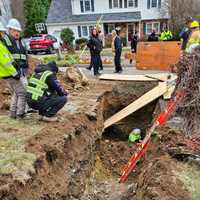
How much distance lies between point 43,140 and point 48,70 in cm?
142

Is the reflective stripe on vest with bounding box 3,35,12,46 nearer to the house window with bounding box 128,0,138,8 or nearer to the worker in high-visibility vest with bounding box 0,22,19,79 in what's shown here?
the worker in high-visibility vest with bounding box 0,22,19,79

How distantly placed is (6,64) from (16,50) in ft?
1.57

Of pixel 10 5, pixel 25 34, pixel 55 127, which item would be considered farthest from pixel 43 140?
pixel 10 5

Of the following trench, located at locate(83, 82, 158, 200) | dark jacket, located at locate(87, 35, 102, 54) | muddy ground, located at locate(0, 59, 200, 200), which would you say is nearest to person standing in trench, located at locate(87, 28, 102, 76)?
dark jacket, located at locate(87, 35, 102, 54)

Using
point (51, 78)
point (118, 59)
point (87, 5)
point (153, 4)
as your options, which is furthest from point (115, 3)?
point (51, 78)

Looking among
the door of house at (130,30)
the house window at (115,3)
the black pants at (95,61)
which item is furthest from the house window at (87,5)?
the black pants at (95,61)

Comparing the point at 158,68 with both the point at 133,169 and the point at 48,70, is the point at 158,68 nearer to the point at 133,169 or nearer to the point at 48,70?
the point at 133,169

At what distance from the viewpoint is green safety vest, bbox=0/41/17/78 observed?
16.1ft

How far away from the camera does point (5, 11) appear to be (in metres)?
34.2

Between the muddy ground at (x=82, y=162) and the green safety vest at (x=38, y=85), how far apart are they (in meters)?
0.72

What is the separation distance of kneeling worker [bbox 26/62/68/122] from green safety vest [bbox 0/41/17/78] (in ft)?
1.38

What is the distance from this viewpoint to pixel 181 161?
434 centimetres

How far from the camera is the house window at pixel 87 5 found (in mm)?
26306

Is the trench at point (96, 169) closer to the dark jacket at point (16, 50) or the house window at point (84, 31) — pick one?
the dark jacket at point (16, 50)
